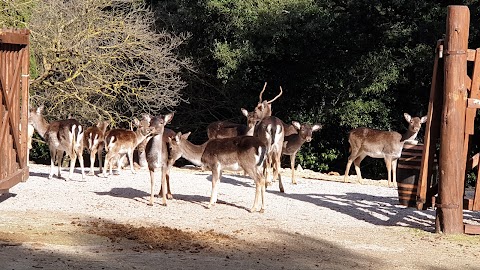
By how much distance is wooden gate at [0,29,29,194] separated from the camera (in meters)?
13.8

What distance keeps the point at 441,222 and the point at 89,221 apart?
16.0 feet

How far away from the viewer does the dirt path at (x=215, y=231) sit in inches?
397

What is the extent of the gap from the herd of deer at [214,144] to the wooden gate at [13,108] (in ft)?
6.67

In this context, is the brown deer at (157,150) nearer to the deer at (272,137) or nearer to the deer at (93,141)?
the deer at (272,137)

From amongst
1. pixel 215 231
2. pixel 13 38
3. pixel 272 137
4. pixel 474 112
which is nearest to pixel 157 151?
pixel 13 38

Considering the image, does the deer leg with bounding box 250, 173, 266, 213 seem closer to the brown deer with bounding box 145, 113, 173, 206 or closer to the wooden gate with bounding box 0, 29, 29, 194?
the brown deer with bounding box 145, 113, 173, 206

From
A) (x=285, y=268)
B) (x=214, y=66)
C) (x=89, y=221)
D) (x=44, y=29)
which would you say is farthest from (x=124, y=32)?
(x=285, y=268)

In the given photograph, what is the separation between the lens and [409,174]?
1384 cm

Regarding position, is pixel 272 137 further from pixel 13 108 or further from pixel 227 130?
pixel 13 108

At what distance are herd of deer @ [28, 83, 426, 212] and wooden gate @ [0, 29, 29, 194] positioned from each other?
2.03 metres

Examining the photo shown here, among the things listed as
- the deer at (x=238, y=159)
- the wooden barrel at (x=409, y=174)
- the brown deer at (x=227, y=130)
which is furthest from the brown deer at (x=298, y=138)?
the wooden barrel at (x=409, y=174)

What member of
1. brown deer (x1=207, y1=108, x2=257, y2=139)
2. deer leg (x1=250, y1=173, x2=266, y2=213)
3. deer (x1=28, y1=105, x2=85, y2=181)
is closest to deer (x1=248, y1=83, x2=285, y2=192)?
brown deer (x1=207, y1=108, x2=257, y2=139)

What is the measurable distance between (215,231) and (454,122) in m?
3.58

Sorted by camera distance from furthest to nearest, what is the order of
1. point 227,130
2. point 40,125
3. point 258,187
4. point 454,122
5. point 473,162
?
point 227,130, point 40,125, point 258,187, point 473,162, point 454,122
